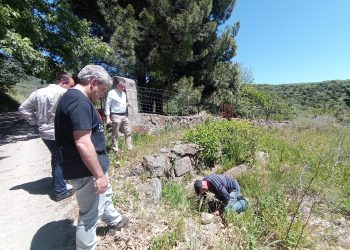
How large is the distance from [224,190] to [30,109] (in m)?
3.35

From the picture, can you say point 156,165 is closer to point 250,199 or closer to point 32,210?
point 250,199

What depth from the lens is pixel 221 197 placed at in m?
5.10

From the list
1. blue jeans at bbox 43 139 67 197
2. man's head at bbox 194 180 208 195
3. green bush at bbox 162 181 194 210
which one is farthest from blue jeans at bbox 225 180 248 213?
blue jeans at bbox 43 139 67 197

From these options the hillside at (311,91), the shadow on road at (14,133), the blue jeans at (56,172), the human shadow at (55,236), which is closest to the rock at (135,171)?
the blue jeans at (56,172)

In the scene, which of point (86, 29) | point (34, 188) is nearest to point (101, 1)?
point (86, 29)

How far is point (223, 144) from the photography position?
734cm

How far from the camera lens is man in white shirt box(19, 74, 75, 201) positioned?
14.9 feet

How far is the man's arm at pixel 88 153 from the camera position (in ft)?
8.73

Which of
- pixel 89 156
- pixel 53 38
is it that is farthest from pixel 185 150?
pixel 53 38

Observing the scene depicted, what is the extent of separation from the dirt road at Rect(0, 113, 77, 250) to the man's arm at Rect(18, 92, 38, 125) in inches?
49.1

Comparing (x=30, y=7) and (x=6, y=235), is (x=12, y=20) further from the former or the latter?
(x=6, y=235)

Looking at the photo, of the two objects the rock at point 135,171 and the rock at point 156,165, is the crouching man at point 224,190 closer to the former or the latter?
the rock at point 156,165

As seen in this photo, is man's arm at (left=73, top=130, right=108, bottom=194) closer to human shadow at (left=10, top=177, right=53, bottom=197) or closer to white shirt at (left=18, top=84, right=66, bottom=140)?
white shirt at (left=18, top=84, right=66, bottom=140)

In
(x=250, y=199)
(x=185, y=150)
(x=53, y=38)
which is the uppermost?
(x=53, y=38)
